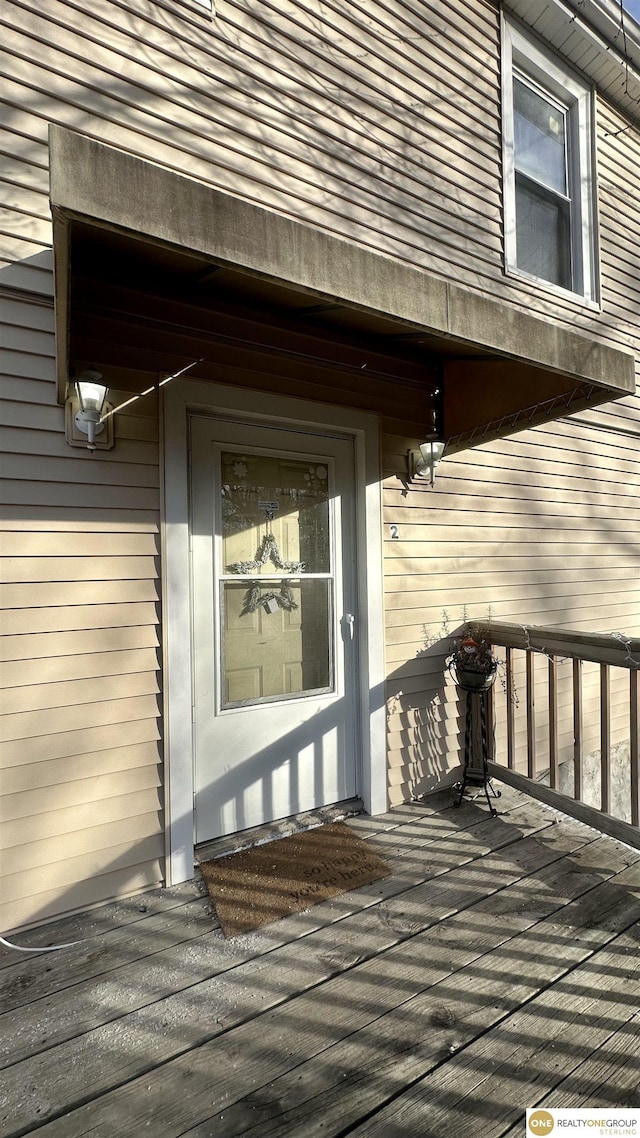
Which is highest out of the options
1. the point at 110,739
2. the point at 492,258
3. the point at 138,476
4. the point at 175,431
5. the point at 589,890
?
the point at 492,258

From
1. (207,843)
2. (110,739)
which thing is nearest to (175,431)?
(110,739)

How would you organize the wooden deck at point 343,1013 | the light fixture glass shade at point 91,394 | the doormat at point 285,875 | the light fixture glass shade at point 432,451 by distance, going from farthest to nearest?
the light fixture glass shade at point 432,451 → the doormat at point 285,875 → the light fixture glass shade at point 91,394 → the wooden deck at point 343,1013

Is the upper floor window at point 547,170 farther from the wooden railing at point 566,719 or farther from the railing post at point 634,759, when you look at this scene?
the railing post at point 634,759

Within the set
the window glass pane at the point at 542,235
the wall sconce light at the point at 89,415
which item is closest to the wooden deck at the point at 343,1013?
the wall sconce light at the point at 89,415

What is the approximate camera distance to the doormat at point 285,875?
75.9 inches

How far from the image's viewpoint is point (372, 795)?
8.70 ft

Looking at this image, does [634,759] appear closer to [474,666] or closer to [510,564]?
[474,666]

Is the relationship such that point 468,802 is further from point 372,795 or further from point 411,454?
point 411,454

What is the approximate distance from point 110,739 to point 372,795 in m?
1.35

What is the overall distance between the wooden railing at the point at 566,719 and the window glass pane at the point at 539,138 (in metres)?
3.36

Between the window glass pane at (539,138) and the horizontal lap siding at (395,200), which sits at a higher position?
the window glass pane at (539,138)

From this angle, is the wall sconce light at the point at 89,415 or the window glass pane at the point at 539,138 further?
the window glass pane at the point at 539,138

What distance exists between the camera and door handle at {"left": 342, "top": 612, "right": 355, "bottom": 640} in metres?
2.69

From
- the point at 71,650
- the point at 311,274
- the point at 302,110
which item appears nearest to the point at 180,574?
the point at 71,650
